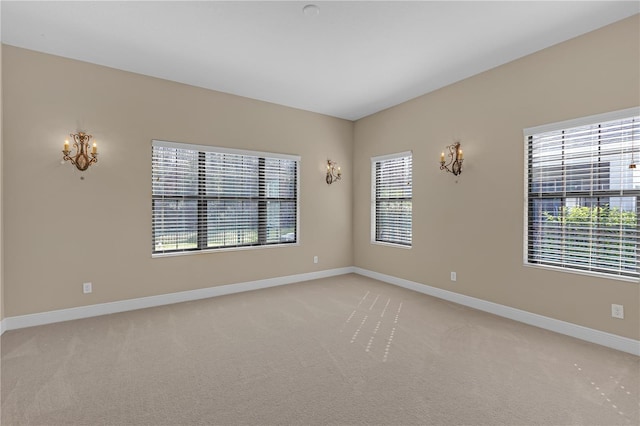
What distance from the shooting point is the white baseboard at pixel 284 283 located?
3004 millimetres

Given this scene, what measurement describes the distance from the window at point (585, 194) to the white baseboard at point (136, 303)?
3.63m

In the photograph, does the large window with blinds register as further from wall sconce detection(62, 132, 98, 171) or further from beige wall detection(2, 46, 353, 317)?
wall sconce detection(62, 132, 98, 171)

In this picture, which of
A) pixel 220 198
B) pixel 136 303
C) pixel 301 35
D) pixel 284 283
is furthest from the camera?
pixel 284 283

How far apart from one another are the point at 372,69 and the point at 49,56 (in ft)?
12.4

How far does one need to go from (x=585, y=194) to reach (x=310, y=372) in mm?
3268

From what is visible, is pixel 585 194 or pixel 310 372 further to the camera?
pixel 585 194

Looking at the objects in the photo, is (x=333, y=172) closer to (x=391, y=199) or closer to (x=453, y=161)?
(x=391, y=199)

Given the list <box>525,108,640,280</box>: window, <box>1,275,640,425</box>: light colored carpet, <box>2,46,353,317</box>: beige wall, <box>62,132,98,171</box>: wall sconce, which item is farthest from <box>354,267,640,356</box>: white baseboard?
<box>62,132,98,171</box>: wall sconce

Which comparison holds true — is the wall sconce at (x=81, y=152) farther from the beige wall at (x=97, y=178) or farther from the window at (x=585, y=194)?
the window at (x=585, y=194)

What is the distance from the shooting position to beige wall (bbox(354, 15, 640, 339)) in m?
2.96

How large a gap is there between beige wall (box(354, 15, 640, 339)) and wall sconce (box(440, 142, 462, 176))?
0.09 metres

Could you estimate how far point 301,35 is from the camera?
3117mm

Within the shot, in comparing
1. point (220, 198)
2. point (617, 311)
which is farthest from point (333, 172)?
point (617, 311)

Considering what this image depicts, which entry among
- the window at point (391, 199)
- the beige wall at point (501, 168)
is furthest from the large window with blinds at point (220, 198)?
the beige wall at point (501, 168)
